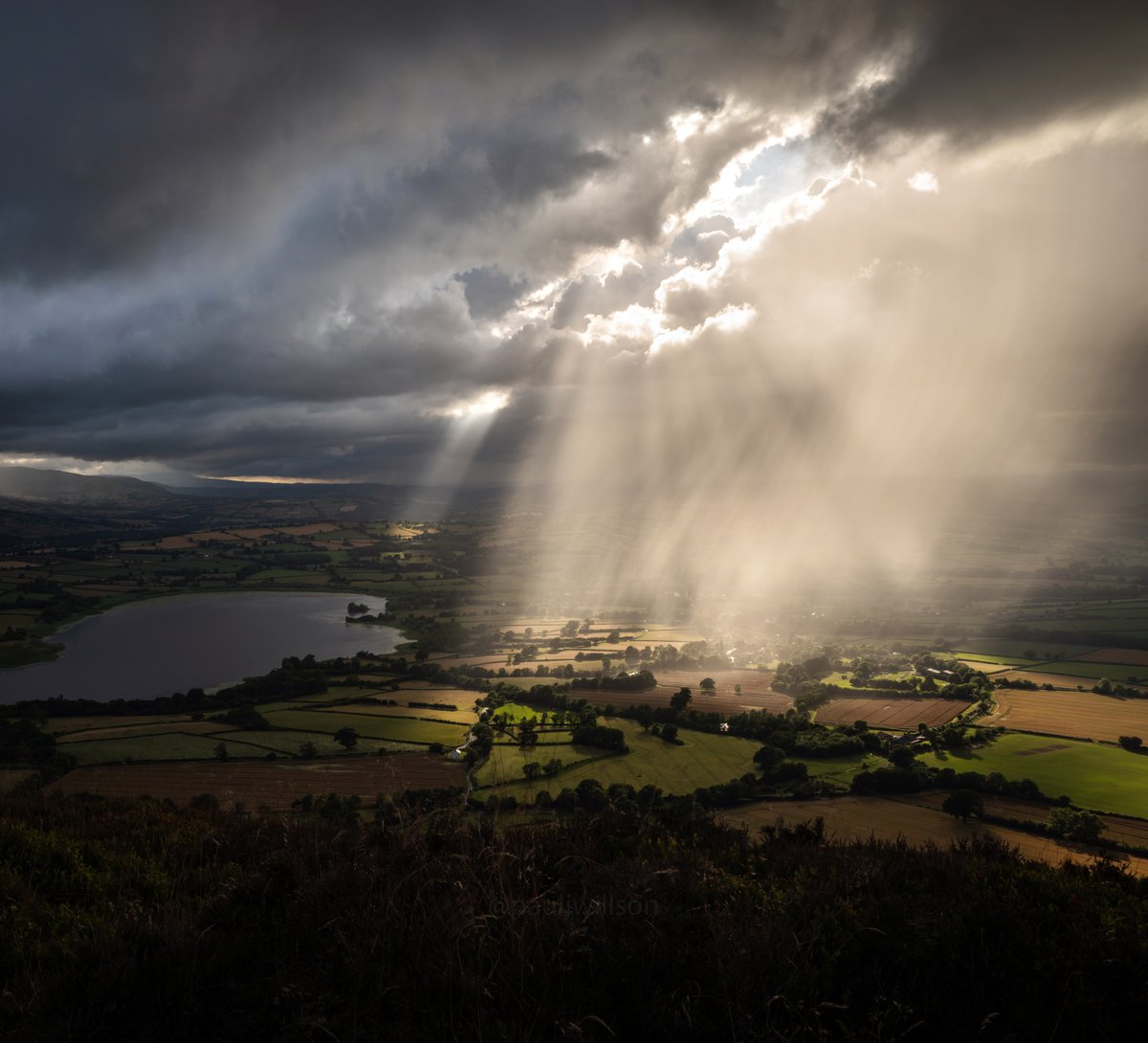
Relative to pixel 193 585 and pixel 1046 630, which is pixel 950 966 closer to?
pixel 1046 630

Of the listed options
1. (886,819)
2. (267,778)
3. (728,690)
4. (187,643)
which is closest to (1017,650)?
(728,690)

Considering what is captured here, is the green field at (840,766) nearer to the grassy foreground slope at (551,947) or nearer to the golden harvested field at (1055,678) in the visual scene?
the grassy foreground slope at (551,947)

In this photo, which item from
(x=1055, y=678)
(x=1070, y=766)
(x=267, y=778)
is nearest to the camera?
(x=267, y=778)

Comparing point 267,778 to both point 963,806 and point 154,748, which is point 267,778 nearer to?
point 154,748

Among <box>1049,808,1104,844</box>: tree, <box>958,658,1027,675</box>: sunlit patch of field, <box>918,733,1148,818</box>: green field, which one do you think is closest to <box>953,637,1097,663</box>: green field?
<box>958,658,1027,675</box>: sunlit patch of field

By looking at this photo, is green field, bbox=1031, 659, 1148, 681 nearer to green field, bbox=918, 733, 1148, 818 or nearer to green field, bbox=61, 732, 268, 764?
green field, bbox=918, 733, 1148, 818

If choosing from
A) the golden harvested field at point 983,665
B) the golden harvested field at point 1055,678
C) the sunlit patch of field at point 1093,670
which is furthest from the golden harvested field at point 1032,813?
the sunlit patch of field at point 1093,670

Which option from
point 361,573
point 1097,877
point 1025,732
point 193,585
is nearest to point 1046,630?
point 1025,732
